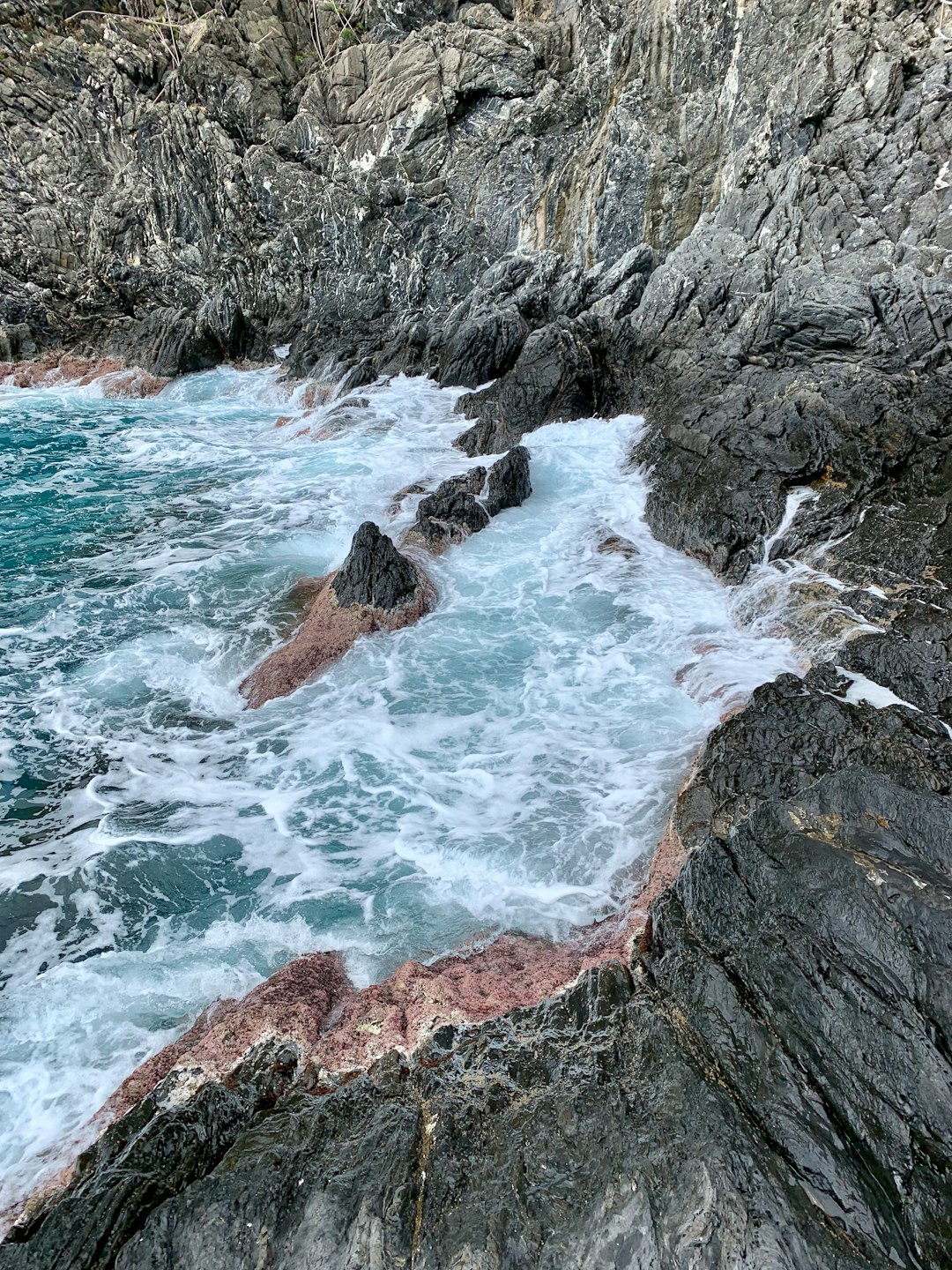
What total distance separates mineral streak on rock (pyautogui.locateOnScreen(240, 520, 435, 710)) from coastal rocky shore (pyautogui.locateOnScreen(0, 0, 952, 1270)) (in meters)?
0.39

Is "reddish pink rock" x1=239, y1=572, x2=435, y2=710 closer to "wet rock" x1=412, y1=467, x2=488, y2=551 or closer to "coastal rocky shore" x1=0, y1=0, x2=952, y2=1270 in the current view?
"coastal rocky shore" x1=0, y1=0, x2=952, y2=1270

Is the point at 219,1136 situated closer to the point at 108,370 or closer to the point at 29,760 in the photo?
the point at 29,760

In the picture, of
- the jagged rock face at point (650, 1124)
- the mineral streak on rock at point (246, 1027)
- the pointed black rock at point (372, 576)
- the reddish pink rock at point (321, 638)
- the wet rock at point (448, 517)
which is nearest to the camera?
the jagged rock face at point (650, 1124)

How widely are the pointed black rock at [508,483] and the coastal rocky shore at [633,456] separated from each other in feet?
2.45

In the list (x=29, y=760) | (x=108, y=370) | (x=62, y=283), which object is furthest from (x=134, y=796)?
(x=62, y=283)

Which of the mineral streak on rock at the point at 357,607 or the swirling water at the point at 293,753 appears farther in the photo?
the mineral streak on rock at the point at 357,607

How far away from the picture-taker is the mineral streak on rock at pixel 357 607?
1012 centimetres

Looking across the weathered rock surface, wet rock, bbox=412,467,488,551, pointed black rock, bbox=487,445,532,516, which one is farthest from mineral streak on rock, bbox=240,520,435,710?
pointed black rock, bbox=487,445,532,516

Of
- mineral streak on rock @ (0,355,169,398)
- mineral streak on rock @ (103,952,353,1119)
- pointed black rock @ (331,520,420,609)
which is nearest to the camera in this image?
mineral streak on rock @ (103,952,353,1119)

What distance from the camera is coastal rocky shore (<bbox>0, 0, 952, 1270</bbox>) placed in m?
3.37

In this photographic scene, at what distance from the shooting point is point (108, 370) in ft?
94.4

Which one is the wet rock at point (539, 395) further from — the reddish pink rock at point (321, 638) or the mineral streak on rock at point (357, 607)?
the reddish pink rock at point (321, 638)

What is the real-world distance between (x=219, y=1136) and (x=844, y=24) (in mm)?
25222

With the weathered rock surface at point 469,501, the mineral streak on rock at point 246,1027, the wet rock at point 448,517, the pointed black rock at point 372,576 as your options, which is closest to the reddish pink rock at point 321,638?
the pointed black rock at point 372,576
